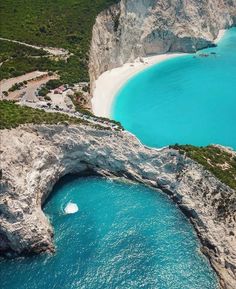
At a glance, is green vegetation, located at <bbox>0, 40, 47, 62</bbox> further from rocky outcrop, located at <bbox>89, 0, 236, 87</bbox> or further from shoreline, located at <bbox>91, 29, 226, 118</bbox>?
shoreline, located at <bbox>91, 29, 226, 118</bbox>

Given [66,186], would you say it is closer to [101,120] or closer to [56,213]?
[56,213]

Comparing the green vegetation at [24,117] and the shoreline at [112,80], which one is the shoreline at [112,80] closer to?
the shoreline at [112,80]

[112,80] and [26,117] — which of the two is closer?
[26,117]

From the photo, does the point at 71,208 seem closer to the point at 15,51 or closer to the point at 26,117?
the point at 26,117

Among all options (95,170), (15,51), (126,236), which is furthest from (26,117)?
(15,51)

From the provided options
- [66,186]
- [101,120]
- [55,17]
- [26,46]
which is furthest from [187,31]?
[66,186]

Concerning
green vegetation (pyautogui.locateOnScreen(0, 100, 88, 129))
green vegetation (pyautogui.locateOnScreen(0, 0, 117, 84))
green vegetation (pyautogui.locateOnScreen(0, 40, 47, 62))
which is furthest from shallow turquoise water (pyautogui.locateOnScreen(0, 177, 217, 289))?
green vegetation (pyautogui.locateOnScreen(0, 40, 47, 62))

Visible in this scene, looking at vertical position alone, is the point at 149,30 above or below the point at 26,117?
below
